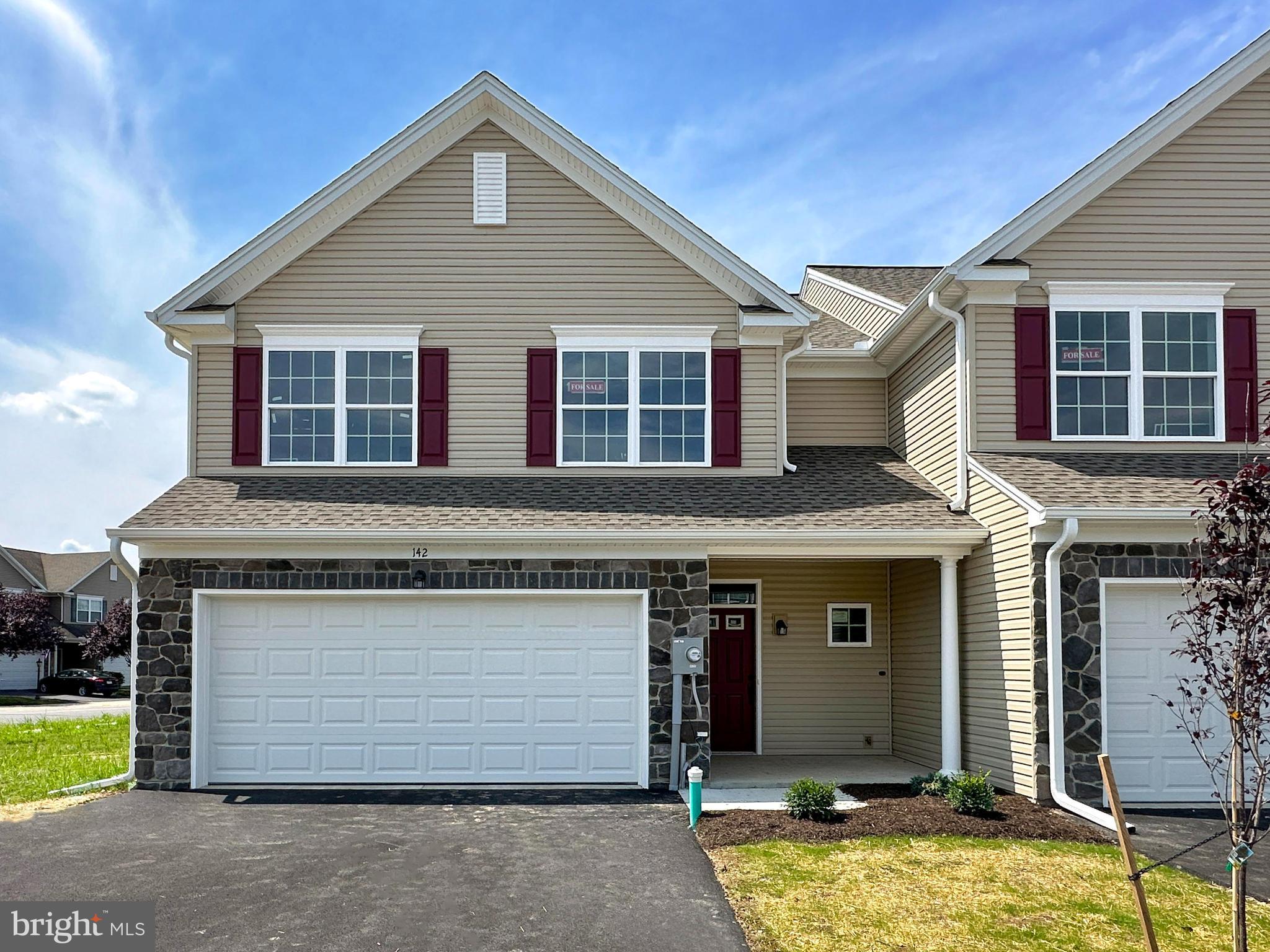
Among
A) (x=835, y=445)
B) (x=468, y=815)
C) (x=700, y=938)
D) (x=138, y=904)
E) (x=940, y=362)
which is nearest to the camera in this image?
(x=700, y=938)

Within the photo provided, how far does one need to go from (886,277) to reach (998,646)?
8.37 m

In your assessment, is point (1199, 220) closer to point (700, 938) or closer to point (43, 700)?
point (700, 938)

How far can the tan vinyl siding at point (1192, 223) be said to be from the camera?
12391mm

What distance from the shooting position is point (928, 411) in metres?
13.4

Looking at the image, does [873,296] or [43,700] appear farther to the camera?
[43,700]

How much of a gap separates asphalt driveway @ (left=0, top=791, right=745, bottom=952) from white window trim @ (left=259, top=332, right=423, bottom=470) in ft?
13.0

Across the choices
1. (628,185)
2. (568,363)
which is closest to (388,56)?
(628,185)

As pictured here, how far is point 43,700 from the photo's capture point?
33375 mm

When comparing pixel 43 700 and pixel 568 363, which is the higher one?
pixel 568 363

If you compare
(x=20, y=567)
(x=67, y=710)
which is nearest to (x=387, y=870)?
(x=67, y=710)

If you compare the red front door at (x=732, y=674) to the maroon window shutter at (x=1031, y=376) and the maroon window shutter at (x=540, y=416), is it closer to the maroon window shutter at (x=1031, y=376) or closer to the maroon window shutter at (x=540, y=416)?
the maroon window shutter at (x=540, y=416)

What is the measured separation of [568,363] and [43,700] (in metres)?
27.9

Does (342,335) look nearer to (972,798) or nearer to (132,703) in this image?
(132,703)

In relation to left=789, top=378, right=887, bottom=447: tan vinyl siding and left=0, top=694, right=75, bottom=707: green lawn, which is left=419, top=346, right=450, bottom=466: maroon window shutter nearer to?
left=789, top=378, right=887, bottom=447: tan vinyl siding
